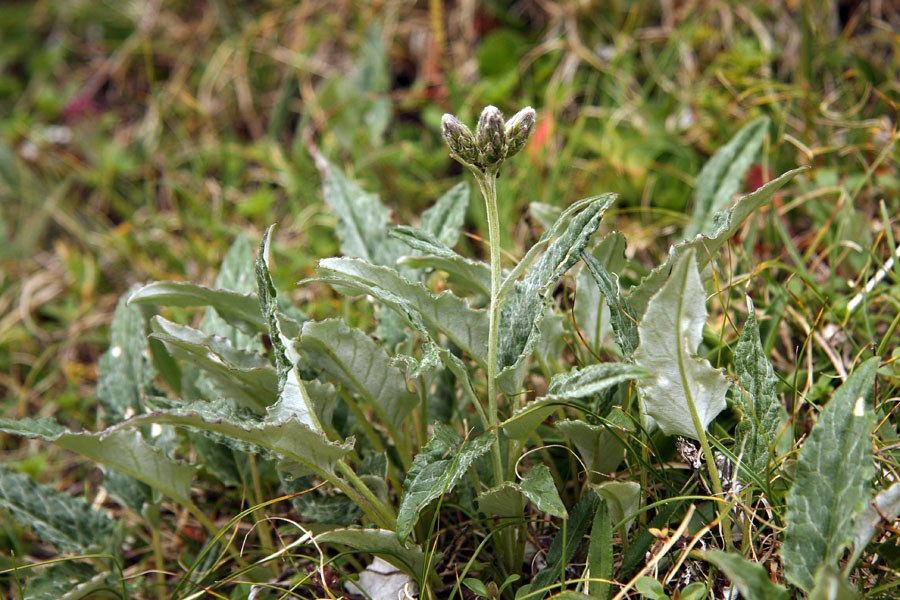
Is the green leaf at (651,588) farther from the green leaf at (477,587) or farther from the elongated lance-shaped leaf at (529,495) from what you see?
the green leaf at (477,587)

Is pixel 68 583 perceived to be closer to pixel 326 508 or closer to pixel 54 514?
pixel 54 514

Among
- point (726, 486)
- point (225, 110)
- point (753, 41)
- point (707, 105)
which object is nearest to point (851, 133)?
point (707, 105)

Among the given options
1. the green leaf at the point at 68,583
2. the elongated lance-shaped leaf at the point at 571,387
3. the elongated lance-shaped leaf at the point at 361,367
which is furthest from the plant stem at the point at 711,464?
the green leaf at the point at 68,583

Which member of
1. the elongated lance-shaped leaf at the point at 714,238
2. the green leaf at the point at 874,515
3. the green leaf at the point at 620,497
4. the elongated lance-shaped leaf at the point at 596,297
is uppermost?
the elongated lance-shaped leaf at the point at 714,238

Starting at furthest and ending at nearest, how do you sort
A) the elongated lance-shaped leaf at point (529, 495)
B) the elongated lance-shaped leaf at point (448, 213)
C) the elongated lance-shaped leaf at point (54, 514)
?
the elongated lance-shaped leaf at point (448, 213), the elongated lance-shaped leaf at point (54, 514), the elongated lance-shaped leaf at point (529, 495)

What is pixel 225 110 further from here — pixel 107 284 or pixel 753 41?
pixel 753 41

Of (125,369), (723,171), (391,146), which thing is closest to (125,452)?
(125,369)

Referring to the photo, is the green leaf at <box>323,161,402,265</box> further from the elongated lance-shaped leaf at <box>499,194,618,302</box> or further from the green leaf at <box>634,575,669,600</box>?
the green leaf at <box>634,575,669,600</box>

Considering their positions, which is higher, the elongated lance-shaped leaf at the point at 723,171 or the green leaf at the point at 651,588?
the elongated lance-shaped leaf at the point at 723,171
